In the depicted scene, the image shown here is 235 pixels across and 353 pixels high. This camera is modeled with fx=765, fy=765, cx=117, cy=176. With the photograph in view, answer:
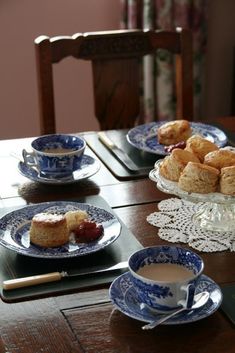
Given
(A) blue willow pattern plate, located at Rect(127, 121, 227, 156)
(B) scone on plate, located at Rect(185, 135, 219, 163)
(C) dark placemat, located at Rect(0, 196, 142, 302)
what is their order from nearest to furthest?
(C) dark placemat, located at Rect(0, 196, 142, 302)
(B) scone on plate, located at Rect(185, 135, 219, 163)
(A) blue willow pattern plate, located at Rect(127, 121, 227, 156)

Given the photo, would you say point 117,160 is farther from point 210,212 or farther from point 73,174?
point 210,212

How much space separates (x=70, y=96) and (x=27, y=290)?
1.96 meters

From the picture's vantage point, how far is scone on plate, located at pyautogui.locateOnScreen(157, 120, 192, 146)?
68.8 inches

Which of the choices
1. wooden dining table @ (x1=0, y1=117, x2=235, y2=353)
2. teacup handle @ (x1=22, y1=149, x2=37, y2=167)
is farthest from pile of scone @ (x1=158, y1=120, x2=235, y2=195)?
teacup handle @ (x1=22, y1=149, x2=37, y2=167)

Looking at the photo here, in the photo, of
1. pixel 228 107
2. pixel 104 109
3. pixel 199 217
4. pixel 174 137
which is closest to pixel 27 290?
pixel 199 217

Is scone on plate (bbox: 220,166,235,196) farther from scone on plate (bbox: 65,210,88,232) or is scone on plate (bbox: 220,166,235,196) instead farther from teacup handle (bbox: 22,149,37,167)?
teacup handle (bbox: 22,149,37,167)

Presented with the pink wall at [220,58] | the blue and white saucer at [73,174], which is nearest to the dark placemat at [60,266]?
the blue and white saucer at [73,174]

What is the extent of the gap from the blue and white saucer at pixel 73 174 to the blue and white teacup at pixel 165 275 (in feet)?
1.57

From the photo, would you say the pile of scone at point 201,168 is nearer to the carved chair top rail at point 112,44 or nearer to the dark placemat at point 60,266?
the dark placemat at point 60,266

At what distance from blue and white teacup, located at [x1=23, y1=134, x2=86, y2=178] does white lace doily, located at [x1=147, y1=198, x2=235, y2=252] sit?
0.73 feet

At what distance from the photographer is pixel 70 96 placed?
3.07 meters

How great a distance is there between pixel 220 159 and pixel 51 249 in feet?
1.11

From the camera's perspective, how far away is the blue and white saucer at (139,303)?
41.9 inches

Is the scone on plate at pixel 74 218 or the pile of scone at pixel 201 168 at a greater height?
the pile of scone at pixel 201 168
